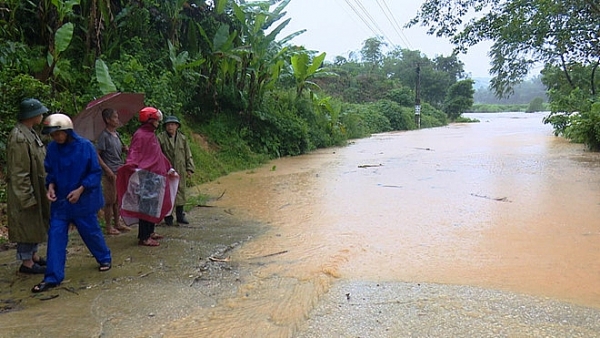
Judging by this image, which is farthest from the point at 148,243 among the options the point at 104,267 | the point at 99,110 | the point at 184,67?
the point at 184,67

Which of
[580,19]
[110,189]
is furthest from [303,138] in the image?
[580,19]

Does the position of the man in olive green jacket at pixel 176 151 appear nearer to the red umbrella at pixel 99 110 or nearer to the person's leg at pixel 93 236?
the red umbrella at pixel 99 110

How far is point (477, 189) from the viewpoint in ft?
27.6

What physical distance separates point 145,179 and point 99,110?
106 centimetres

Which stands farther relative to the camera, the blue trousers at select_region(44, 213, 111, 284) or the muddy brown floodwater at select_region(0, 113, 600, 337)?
the blue trousers at select_region(44, 213, 111, 284)

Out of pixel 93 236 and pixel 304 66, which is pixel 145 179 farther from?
pixel 304 66

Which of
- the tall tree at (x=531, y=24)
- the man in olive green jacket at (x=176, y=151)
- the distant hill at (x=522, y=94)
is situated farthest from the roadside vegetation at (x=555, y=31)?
the distant hill at (x=522, y=94)

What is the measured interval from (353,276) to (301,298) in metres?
0.67

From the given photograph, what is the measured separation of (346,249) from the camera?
16.3 feet

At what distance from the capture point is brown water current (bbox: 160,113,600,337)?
12.2 feet

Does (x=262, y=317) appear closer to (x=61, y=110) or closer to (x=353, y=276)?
(x=353, y=276)

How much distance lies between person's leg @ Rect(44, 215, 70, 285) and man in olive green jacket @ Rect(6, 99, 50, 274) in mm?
231

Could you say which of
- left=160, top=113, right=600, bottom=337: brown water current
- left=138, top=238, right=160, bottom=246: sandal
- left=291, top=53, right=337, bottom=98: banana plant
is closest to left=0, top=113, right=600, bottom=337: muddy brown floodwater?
left=160, top=113, right=600, bottom=337: brown water current

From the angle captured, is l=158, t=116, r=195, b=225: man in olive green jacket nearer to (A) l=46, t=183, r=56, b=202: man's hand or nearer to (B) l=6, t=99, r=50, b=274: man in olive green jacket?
(B) l=6, t=99, r=50, b=274: man in olive green jacket
